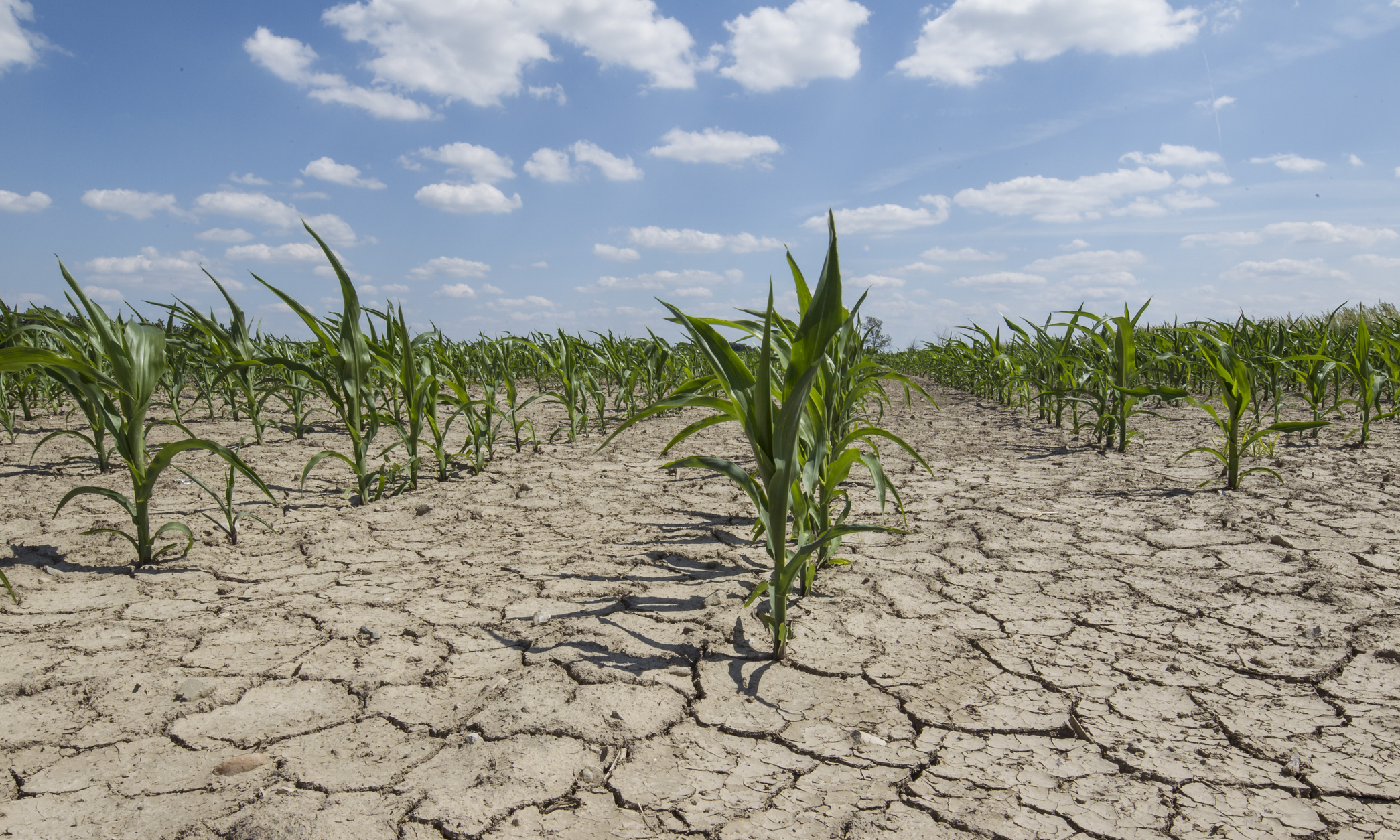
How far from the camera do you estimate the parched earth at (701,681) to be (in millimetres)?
974

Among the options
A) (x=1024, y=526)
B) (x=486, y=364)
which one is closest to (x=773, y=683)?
(x=1024, y=526)

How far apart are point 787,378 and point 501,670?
791mm

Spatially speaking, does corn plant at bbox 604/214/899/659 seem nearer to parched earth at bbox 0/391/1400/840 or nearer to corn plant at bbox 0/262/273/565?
parched earth at bbox 0/391/1400/840

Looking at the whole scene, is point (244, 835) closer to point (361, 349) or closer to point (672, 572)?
point (672, 572)

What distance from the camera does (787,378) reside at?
4.15 feet

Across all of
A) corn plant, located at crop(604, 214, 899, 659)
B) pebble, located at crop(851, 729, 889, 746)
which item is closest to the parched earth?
pebble, located at crop(851, 729, 889, 746)

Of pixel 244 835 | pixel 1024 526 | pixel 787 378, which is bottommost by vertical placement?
pixel 244 835

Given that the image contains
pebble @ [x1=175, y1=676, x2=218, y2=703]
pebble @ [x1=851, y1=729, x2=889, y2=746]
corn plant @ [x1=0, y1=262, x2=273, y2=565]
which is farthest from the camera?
corn plant @ [x1=0, y1=262, x2=273, y2=565]

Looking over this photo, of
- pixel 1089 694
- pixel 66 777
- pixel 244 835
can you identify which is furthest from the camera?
pixel 1089 694

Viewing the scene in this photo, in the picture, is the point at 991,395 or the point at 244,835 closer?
the point at 244,835

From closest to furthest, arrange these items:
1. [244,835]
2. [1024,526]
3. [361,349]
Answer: [244,835] → [1024,526] → [361,349]

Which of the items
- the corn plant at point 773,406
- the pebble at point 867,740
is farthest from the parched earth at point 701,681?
the corn plant at point 773,406

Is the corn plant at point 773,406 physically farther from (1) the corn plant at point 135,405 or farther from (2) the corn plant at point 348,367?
(2) the corn plant at point 348,367

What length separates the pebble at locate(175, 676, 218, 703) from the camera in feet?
Result: 4.12
